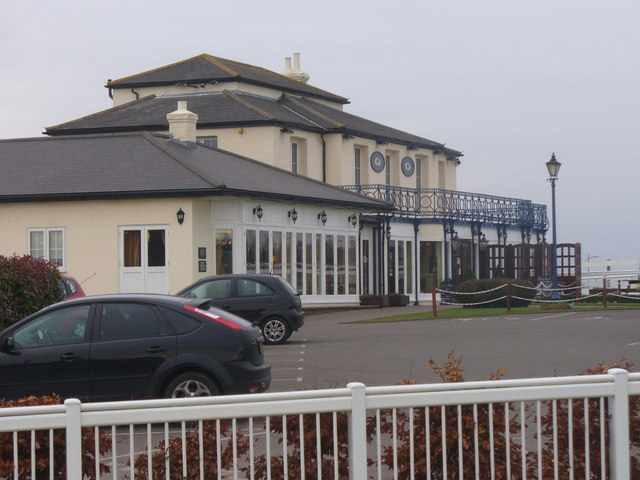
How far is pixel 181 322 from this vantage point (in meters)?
13.4

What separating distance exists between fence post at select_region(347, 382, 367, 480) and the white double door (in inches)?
1009

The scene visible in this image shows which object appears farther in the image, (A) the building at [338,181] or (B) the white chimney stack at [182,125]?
(A) the building at [338,181]

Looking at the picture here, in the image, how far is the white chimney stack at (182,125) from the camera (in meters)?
36.5

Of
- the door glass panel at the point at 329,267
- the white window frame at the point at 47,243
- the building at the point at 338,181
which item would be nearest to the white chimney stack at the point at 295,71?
the building at the point at 338,181

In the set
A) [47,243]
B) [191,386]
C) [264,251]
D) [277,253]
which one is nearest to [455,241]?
[277,253]

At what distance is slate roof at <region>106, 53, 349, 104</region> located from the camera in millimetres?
47959

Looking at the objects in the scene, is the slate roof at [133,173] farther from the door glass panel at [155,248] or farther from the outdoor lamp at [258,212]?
the door glass panel at [155,248]

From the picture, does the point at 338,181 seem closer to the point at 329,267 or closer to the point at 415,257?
the point at 415,257

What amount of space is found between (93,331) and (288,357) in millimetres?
8189

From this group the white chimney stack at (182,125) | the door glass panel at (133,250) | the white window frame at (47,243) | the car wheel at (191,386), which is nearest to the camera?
the car wheel at (191,386)

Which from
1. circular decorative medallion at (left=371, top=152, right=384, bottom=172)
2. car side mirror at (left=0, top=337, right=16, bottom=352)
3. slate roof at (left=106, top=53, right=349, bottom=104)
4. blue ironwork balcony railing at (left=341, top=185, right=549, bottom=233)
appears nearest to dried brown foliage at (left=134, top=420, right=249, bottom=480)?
car side mirror at (left=0, top=337, right=16, bottom=352)

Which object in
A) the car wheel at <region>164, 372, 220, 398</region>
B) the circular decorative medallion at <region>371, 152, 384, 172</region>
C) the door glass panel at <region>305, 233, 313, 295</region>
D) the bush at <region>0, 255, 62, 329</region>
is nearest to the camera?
the car wheel at <region>164, 372, 220, 398</region>

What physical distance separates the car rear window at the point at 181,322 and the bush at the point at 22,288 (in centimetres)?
468

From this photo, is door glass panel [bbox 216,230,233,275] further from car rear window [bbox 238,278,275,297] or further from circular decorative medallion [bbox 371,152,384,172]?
circular decorative medallion [bbox 371,152,384,172]
